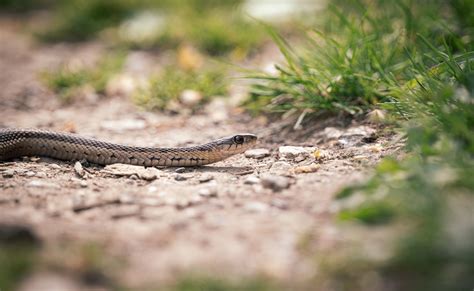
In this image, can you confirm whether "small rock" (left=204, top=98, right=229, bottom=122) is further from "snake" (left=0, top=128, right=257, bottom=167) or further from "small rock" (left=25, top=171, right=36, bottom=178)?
"small rock" (left=25, top=171, right=36, bottom=178)

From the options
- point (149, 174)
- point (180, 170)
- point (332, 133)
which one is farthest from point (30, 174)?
point (332, 133)

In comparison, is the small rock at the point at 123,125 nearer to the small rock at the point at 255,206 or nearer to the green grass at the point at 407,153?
the green grass at the point at 407,153

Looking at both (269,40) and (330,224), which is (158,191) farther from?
(269,40)

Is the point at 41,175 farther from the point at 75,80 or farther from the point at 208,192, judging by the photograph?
the point at 75,80

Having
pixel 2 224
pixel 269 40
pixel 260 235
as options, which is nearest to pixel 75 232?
pixel 2 224

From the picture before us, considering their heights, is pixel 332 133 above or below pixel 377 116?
below

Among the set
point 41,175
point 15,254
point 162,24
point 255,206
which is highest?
point 162,24

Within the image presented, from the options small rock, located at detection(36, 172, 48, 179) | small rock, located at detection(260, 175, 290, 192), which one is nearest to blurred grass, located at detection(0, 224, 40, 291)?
small rock, located at detection(36, 172, 48, 179)
